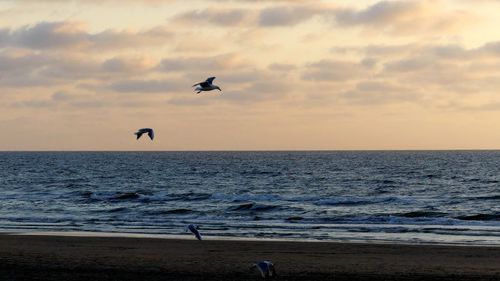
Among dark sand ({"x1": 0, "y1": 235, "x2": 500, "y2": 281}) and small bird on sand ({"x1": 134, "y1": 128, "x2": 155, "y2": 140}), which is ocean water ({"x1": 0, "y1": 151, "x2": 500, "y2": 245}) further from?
small bird on sand ({"x1": 134, "y1": 128, "x2": 155, "y2": 140})

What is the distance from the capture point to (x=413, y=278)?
56.8ft

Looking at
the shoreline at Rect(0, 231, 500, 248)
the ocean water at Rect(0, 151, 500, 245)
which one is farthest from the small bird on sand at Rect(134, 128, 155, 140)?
the ocean water at Rect(0, 151, 500, 245)

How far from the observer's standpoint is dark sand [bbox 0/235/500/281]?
17.5 m

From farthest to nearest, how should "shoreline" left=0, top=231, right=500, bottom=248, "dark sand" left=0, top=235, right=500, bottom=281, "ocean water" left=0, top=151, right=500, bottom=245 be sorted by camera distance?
"ocean water" left=0, top=151, right=500, bottom=245, "shoreline" left=0, top=231, right=500, bottom=248, "dark sand" left=0, top=235, right=500, bottom=281

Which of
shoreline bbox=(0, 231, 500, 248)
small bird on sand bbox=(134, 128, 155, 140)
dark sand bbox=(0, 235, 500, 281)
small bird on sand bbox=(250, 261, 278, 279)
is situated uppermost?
small bird on sand bbox=(134, 128, 155, 140)

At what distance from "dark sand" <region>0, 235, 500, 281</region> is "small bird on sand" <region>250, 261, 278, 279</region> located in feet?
0.65

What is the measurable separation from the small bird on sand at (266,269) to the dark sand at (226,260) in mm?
198

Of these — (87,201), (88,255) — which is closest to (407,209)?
(87,201)

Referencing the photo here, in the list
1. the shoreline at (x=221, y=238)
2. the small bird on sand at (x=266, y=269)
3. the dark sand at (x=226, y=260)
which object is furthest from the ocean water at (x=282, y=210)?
the small bird on sand at (x=266, y=269)

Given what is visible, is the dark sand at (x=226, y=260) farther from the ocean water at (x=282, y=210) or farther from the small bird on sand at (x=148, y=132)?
the ocean water at (x=282, y=210)

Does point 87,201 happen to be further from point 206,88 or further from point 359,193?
point 206,88

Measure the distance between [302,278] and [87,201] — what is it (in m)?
37.7

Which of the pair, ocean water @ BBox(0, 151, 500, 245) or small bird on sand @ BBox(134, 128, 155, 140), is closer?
small bird on sand @ BBox(134, 128, 155, 140)

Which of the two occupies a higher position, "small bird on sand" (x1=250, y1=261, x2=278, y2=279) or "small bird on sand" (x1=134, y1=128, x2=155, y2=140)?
"small bird on sand" (x1=134, y1=128, x2=155, y2=140)
